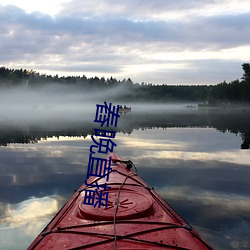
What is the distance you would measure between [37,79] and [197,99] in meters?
95.4

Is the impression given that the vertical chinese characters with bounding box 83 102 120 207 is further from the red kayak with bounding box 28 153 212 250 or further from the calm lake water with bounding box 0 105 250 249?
the calm lake water with bounding box 0 105 250 249

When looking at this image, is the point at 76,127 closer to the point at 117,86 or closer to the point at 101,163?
the point at 101,163

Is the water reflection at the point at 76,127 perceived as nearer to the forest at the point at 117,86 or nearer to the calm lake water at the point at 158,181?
the calm lake water at the point at 158,181

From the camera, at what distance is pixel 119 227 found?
4.74 meters

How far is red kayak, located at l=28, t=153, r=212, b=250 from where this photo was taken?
431cm

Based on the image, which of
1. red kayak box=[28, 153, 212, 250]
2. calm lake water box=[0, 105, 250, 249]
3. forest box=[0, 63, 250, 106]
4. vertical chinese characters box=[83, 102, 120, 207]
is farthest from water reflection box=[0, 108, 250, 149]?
forest box=[0, 63, 250, 106]

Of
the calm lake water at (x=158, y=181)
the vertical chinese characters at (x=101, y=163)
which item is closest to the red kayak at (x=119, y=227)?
the vertical chinese characters at (x=101, y=163)

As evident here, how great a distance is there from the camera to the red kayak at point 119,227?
170 inches

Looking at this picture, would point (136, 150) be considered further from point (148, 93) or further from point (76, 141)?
point (148, 93)

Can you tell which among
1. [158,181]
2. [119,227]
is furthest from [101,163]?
[158,181]

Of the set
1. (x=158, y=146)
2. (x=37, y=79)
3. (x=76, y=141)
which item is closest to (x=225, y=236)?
(x=158, y=146)

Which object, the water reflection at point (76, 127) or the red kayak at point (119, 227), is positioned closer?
the red kayak at point (119, 227)

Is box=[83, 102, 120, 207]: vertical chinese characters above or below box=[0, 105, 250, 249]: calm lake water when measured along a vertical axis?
above

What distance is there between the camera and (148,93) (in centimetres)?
18488
